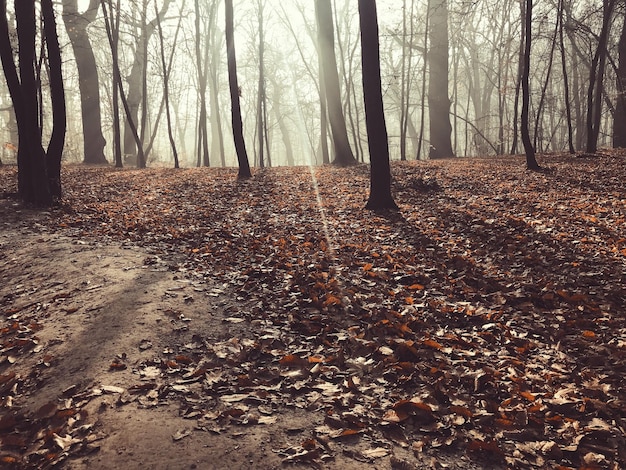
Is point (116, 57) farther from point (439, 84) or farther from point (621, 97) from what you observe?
point (621, 97)

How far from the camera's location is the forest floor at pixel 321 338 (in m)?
2.77

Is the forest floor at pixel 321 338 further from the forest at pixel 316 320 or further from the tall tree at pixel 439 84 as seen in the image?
the tall tree at pixel 439 84

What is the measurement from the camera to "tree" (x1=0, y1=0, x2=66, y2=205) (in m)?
8.27

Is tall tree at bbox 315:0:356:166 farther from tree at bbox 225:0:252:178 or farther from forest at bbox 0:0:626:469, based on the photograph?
forest at bbox 0:0:626:469

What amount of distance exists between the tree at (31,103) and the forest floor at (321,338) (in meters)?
0.75

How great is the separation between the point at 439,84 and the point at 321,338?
57.3 feet

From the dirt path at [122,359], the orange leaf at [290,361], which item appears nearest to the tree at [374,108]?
the dirt path at [122,359]

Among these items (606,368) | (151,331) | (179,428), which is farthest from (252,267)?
(606,368)

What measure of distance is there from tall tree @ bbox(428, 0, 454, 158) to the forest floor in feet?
36.9

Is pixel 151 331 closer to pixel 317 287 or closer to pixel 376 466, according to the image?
pixel 317 287

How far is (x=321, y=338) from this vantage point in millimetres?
4219

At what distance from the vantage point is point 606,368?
3463 mm

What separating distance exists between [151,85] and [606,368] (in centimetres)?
3741

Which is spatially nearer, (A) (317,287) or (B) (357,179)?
(A) (317,287)
